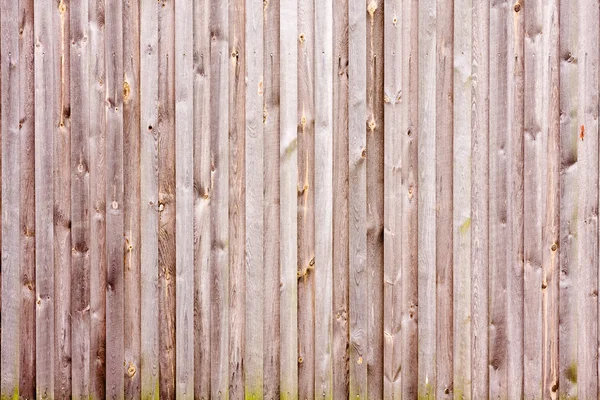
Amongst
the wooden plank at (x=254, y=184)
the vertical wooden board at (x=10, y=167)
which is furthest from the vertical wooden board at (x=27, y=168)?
the wooden plank at (x=254, y=184)

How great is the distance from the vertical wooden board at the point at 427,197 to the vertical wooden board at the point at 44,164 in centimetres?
166

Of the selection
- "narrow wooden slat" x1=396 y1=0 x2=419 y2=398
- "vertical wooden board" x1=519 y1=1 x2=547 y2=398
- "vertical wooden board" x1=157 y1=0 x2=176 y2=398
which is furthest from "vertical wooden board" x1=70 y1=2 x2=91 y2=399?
"vertical wooden board" x1=519 y1=1 x2=547 y2=398

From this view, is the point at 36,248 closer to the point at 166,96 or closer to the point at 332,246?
the point at 166,96

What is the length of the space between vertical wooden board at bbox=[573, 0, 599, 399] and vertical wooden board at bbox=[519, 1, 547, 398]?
164 mm

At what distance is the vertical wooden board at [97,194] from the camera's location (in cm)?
220

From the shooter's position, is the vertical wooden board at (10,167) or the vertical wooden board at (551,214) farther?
the vertical wooden board at (10,167)

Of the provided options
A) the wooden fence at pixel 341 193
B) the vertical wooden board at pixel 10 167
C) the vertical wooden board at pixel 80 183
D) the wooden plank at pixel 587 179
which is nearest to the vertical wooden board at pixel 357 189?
the wooden fence at pixel 341 193

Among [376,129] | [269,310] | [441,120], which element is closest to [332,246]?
[269,310]

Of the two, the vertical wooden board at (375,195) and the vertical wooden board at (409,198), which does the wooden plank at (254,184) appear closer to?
the vertical wooden board at (375,195)

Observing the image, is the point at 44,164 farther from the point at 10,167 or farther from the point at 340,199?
the point at 340,199

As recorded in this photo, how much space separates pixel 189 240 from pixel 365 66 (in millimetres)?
1087

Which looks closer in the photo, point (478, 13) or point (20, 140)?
point (478, 13)

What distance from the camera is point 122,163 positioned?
219 cm

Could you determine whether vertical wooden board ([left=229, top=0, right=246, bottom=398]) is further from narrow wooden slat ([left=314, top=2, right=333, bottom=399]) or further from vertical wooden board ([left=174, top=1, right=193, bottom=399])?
narrow wooden slat ([left=314, top=2, right=333, bottom=399])
